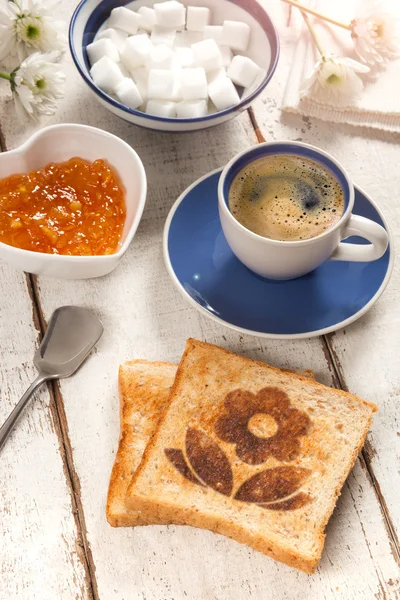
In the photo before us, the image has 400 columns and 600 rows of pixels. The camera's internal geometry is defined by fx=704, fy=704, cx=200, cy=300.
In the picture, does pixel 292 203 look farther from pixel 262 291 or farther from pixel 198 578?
pixel 198 578

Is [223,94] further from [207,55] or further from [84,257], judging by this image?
[84,257]

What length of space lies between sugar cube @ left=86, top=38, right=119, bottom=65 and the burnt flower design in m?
1.10

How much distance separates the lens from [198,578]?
175 centimetres

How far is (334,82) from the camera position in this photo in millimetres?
2275

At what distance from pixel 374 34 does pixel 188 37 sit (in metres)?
0.62

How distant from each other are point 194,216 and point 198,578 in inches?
38.9

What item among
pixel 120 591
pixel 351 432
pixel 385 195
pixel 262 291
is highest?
pixel 385 195

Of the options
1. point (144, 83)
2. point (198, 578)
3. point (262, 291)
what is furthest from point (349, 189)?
point (198, 578)

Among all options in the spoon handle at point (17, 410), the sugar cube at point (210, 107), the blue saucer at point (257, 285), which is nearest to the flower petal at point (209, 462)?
the blue saucer at point (257, 285)

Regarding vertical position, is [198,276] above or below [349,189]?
below

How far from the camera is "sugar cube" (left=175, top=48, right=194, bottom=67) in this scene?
219 centimetres

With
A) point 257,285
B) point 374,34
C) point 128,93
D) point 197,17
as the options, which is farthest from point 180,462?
point 374,34

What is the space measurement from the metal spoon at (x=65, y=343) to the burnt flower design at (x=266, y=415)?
1.40 ft

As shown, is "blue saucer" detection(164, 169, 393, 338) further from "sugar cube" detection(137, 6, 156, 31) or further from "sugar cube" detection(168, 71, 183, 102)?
"sugar cube" detection(137, 6, 156, 31)
